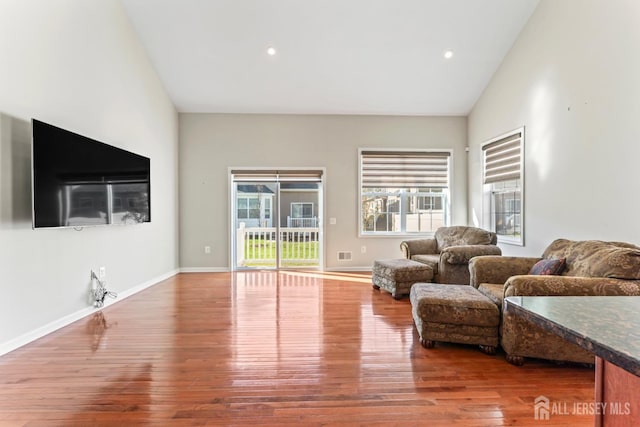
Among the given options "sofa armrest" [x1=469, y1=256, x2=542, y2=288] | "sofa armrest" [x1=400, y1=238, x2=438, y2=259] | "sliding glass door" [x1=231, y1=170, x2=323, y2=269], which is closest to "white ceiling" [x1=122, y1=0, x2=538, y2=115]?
"sliding glass door" [x1=231, y1=170, x2=323, y2=269]

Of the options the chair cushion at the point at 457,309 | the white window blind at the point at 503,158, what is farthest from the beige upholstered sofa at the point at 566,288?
the white window blind at the point at 503,158

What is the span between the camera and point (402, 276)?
13.9 ft

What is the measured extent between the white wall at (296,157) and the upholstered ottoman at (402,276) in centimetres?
167

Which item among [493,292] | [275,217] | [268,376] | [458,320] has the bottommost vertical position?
[268,376]

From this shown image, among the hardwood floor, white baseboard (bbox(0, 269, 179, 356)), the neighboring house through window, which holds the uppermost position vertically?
the neighboring house through window

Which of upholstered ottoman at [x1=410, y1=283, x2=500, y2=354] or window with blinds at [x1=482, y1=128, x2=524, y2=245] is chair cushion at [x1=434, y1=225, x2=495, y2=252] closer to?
window with blinds at [x1=482, y1=128, x2=524, y2=245]

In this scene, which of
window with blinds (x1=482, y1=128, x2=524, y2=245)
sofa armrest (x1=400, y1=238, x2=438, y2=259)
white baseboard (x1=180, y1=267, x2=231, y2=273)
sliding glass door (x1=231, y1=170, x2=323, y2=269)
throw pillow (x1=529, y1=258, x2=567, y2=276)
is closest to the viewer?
throw pillow (x1=529, y1=258, x2=567, y2=276)

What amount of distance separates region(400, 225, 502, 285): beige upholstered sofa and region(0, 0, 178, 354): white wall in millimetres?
4101

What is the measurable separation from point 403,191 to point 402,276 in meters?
2.43

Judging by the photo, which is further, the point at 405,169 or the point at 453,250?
the point at 405,169

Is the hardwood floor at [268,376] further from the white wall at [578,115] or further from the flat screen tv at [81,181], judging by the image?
the white wall at [578,115]

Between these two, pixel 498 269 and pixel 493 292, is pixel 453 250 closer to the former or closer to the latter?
pixel 498 269

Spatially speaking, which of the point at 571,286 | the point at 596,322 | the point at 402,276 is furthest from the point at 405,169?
the point at 596,322

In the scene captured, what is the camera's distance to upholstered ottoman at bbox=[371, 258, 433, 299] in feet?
13.9
